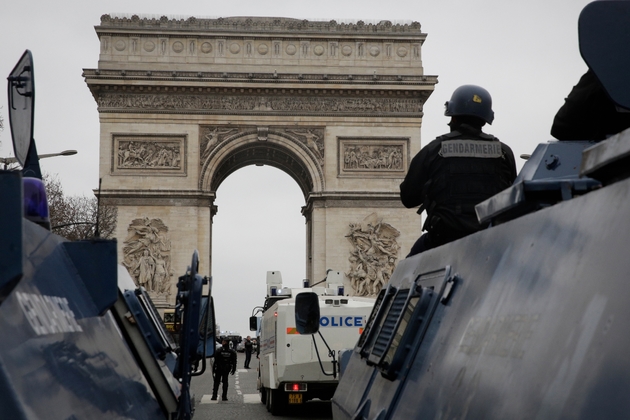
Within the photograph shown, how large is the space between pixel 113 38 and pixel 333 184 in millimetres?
10774

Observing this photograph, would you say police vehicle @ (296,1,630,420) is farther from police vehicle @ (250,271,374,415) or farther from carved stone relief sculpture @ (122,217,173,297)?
carved stone relief sculpture @ (122,217,173,297)

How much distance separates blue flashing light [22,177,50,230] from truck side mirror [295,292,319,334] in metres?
1.90

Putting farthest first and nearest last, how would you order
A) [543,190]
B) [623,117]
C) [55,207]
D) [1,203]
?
[55,207] < [623,117] < [543,190] < [1,203]

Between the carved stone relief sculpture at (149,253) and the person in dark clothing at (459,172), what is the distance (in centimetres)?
3657

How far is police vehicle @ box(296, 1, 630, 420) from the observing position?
5.74ft

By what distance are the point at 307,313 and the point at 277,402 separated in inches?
482

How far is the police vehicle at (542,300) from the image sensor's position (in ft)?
5.74

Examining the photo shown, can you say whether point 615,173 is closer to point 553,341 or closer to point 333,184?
point 553,341

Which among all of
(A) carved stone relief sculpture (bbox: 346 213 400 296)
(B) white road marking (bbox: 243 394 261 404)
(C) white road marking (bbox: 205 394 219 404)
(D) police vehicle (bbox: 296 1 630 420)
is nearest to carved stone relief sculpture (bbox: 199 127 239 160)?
(A) carved stone relief sculpture (bbox: 346 213 400 296)

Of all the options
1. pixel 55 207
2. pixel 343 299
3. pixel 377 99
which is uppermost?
pixel 377 99

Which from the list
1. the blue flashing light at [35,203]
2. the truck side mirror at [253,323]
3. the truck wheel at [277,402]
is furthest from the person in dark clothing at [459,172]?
the truck side mirror at [253,323]

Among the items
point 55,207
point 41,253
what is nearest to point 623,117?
point 41,253

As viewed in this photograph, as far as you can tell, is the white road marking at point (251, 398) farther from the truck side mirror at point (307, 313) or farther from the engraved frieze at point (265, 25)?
the engraved frieze at point (265, 25)

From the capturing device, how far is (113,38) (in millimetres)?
42500
